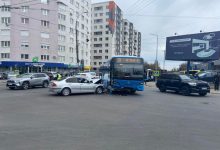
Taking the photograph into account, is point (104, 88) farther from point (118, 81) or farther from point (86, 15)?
point (86, 15)

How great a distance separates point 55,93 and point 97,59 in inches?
3411

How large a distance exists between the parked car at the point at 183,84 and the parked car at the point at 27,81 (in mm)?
12369

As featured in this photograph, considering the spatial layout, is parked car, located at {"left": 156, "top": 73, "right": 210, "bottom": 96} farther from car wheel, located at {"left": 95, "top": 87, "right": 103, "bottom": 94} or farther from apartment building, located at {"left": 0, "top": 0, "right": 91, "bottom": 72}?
apartment building, located at {"left": 0, "top": 0, "right": 91, "bottom": 72}

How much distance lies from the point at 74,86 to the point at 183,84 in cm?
929

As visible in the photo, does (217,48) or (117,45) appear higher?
(117,45)

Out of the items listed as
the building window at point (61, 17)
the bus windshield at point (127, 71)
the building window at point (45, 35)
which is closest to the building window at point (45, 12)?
the building window at point (61, 17)

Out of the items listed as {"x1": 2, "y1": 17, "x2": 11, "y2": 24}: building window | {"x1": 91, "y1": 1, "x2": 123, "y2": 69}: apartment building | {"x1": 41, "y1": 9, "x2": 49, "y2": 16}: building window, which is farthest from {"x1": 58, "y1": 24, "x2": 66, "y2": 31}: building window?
{"x1": 91, "y1": 1, "x2": 123, "y2": 69}: apartment building

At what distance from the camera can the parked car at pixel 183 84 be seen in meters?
18.7

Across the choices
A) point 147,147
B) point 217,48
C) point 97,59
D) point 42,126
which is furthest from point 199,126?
point 97,59

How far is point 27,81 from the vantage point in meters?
22.0

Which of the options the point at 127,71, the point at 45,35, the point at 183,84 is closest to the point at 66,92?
the point at 127,71

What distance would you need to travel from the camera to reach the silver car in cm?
1688

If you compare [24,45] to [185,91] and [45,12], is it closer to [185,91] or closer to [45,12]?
[45,12]

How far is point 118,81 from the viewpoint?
57.3 ft
